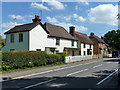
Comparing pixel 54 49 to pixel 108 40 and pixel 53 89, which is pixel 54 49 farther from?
pixel 108 40

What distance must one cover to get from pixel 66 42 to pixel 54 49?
539cm

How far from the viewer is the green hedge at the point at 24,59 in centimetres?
1455

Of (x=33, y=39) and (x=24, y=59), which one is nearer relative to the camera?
(x=24, y=59)

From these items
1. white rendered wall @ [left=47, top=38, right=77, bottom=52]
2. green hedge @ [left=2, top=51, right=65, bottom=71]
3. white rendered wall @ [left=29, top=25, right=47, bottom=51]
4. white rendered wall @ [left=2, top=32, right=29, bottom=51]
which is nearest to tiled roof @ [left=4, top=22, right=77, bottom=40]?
white rendered wall @ [left=29, top=25, right=47, bottom=51]

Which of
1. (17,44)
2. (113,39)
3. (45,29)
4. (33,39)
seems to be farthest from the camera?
(113,39)

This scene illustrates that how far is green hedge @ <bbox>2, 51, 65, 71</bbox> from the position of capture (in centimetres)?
1455

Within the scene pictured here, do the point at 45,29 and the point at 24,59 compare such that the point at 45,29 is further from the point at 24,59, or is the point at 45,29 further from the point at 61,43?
the point at 24,59

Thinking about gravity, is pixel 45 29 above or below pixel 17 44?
above

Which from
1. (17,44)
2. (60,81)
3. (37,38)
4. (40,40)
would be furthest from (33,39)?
(60,81)

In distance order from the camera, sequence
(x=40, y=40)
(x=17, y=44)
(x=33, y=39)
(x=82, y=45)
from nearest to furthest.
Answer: (x=33, y=39) → (x=17, y=44) → (x=40, y=40) → (x=82, y=45)

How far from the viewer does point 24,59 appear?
16719 millimetres

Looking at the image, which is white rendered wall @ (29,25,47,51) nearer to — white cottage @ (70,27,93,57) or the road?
the road

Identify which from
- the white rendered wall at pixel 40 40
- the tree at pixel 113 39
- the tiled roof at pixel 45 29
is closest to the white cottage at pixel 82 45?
the tiled roof at pixel 45 29

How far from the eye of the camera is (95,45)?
5475 cm
